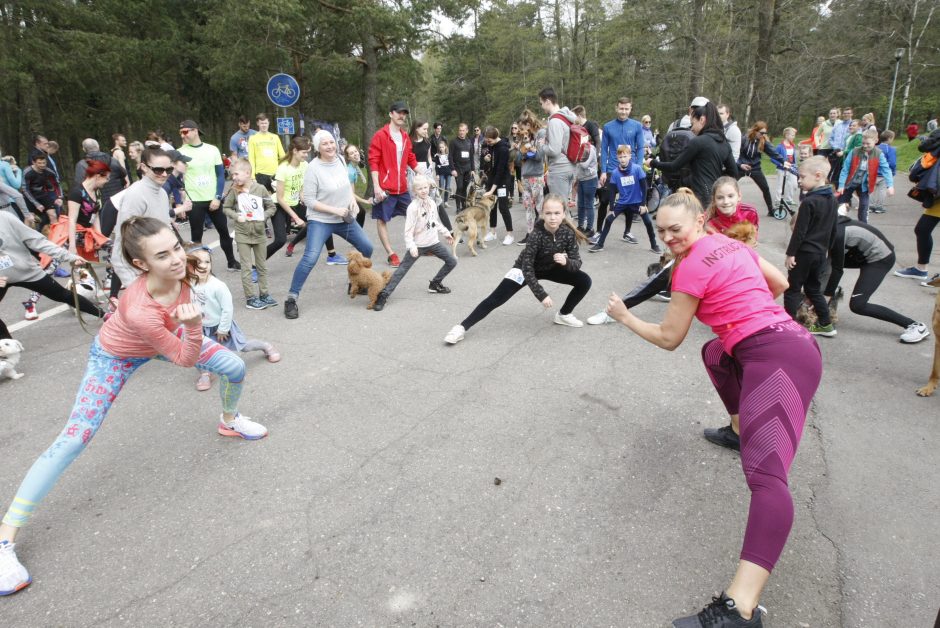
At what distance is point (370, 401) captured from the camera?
4168 millimetres

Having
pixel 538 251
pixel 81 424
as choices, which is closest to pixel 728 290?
pixel 538 251

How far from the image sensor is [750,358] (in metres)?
2.43

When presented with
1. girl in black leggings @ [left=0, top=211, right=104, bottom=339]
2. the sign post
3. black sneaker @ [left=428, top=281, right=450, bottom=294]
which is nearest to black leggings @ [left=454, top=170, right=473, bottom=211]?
the sign post

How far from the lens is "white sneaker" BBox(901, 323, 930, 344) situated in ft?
16.1

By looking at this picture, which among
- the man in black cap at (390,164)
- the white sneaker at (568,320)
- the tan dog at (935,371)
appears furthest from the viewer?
the man in black cap at (390,164)

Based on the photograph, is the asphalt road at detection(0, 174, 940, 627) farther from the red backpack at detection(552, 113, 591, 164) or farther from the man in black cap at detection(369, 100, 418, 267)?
the red backpack at detection(552, 113, 591, 164)

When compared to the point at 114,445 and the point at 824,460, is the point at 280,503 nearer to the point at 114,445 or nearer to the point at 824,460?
the point at 114,445

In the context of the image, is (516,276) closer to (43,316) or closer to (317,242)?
(317,242)

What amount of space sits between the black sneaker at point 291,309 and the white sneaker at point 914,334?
5945 millimetres

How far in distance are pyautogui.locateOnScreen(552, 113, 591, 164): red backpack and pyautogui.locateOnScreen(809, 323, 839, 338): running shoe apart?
412 centimetres

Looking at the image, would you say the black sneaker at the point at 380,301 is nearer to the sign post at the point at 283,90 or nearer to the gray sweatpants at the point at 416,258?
the gray sweatpants at the point at 416,258

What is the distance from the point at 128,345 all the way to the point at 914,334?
6102 mm

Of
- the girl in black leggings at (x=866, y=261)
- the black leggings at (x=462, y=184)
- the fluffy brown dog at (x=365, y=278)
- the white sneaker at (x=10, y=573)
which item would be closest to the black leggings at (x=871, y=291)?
the girl in black leggings at (x=866, y=261)

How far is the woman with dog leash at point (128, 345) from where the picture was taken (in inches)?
102
